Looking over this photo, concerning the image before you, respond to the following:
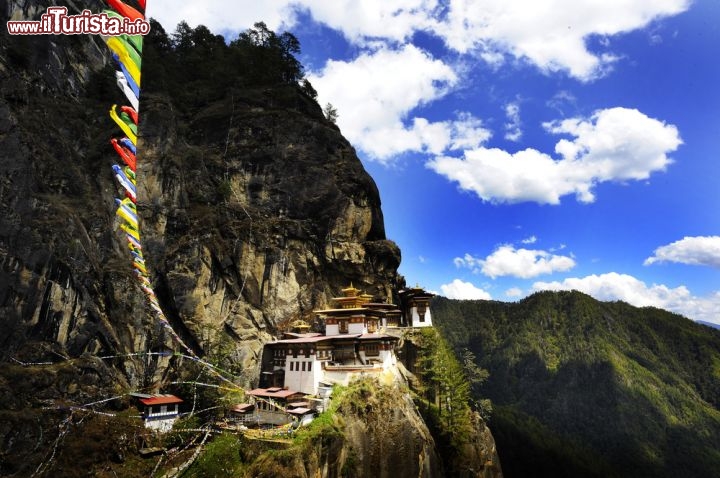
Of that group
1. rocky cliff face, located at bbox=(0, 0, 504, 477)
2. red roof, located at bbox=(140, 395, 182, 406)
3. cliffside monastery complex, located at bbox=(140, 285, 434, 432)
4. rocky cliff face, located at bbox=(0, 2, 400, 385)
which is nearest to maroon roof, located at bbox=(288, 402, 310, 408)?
cliffside monastery complex, located at bbox=(140, 285, 434, 432)

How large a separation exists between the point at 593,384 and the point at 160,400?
121911 millimetres

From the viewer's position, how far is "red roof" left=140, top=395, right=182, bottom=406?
3266cm

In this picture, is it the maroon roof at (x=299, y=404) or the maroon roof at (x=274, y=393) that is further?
the maroon roof at (x=274, y=393)

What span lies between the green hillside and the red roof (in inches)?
2510

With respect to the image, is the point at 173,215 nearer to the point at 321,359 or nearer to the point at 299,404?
the point at 321,359

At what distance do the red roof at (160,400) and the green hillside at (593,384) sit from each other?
209 feet

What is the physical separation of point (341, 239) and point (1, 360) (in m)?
33.8

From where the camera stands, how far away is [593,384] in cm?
12150

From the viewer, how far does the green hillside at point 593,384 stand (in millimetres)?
89188

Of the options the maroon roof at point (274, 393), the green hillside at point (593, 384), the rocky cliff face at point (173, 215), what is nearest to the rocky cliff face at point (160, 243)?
A: the rocky cliff face at point (173, 215)

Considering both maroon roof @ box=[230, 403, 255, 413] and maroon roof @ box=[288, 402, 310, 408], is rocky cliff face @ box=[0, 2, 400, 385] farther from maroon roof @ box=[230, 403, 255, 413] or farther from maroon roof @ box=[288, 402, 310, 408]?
maroon roof @ box=[288, 402, 310, 408]

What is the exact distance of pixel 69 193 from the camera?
38.0 metres

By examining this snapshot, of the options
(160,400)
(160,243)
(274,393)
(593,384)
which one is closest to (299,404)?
(274,393)

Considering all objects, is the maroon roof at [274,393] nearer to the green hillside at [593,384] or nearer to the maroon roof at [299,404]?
the maroon roof at [299,404]
